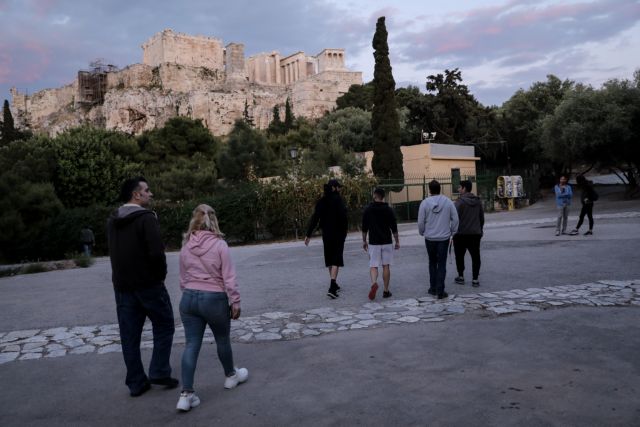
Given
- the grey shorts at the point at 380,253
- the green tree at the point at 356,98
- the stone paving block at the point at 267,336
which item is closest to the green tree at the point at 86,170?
the grey shorts at the point at 380,253

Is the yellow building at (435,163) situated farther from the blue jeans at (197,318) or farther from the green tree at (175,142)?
the blue jeans at (197,318)

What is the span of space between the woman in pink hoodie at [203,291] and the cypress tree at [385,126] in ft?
86.1

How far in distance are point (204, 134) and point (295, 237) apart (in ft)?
91.7

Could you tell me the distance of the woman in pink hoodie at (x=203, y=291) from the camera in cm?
394

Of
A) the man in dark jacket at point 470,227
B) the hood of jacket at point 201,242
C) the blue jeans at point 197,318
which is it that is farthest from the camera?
the man in dark jacket at point 470,227

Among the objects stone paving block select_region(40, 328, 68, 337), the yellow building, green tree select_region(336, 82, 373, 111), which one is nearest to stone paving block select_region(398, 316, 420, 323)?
stone paving block select_region(40, 328, 68, 337)

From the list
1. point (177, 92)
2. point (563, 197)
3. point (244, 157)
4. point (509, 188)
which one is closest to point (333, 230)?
point (563, 197)

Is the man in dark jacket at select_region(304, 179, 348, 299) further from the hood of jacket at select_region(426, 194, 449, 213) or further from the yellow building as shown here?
the yellow building

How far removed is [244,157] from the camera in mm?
33188

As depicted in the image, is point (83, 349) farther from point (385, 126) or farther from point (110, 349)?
point (385, 126)

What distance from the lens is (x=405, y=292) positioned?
775 cm

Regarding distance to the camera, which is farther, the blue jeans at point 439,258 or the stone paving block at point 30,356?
the blue jeans at point 439,258

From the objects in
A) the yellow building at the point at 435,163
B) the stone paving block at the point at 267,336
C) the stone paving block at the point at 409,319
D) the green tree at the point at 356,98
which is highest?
the green tree at the point at 356,98

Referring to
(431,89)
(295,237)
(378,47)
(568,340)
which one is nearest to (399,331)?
(568,340)
